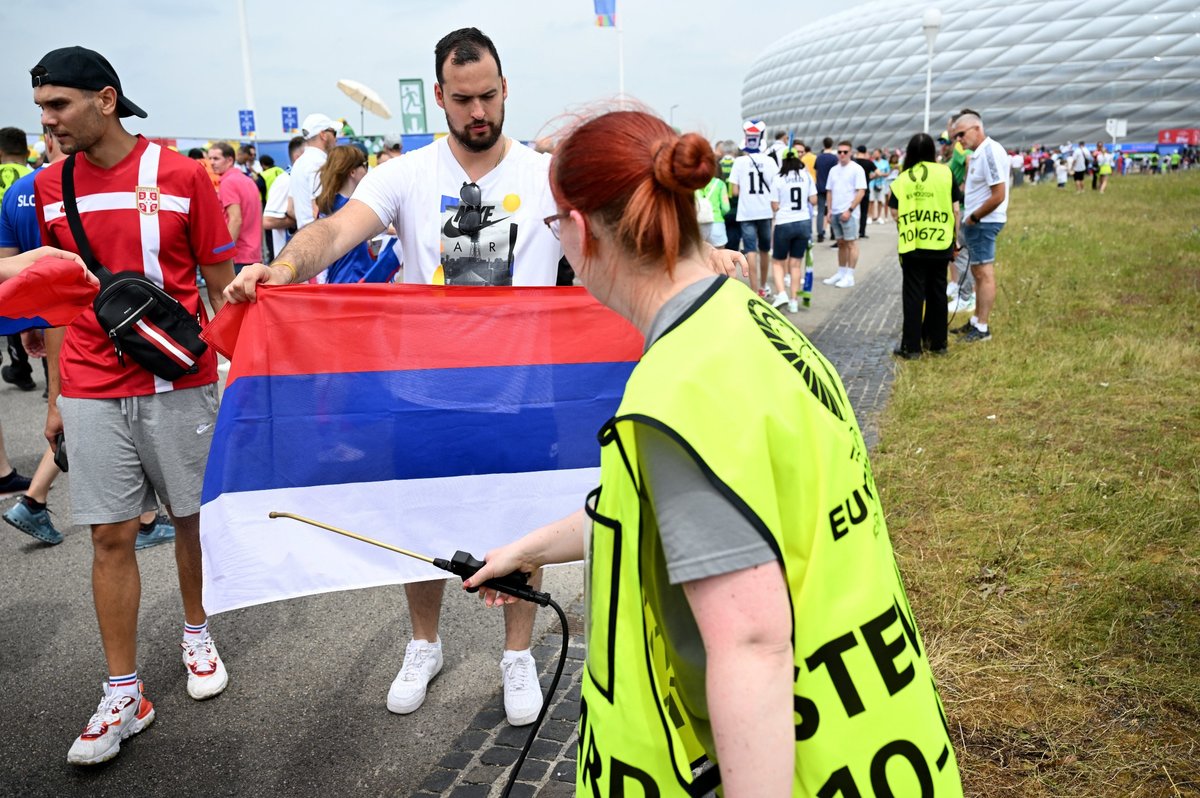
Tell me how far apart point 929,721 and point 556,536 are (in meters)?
0.75

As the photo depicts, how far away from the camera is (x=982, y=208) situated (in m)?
9.34

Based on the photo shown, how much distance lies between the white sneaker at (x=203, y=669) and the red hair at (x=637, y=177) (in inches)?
119

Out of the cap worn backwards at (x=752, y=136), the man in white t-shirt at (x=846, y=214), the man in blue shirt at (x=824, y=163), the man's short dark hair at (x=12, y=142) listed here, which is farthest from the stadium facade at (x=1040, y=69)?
the man's short dark hair at (x=12, y=142)

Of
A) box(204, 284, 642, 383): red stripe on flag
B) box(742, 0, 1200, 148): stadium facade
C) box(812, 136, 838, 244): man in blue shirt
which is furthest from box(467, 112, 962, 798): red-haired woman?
box(742, 0, 1200, 148): stadium facade

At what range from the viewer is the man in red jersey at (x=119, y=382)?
10.9 feet

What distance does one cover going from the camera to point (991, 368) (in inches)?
328

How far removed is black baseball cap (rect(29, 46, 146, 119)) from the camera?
3.17m

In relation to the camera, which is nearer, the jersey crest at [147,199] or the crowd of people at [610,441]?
the crowd of people at [610,441]

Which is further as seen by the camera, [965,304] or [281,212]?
[965,304]

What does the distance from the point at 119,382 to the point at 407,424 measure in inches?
43.9

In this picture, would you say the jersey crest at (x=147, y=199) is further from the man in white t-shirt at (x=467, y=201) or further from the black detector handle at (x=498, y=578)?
the black detector handle at (x=498, y=578)

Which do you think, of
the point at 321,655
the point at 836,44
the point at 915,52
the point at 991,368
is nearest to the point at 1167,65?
the point at 915,52

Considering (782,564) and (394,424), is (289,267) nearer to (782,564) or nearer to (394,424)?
(394,424)

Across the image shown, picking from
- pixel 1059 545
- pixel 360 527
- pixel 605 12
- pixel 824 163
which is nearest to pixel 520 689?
pixel 360 527
